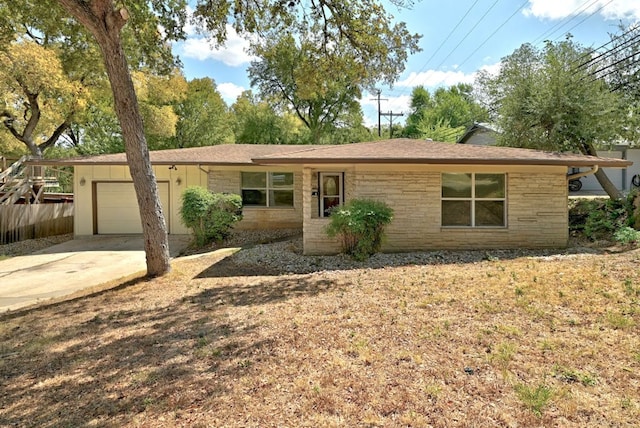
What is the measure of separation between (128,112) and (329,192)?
5.48 metres

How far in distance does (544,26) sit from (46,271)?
21.7 m

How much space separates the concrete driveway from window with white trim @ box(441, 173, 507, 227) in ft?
24.8

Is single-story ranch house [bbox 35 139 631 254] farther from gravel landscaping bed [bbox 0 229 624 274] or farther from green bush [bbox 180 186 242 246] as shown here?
green bush [bbox 180 186 242 246]

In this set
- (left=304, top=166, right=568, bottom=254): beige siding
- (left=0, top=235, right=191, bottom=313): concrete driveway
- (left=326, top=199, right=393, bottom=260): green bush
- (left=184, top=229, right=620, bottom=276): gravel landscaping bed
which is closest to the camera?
(left=0, top=235, right=191, bottom=313): concrete driveway

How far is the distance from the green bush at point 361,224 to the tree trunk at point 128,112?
3.67 metres

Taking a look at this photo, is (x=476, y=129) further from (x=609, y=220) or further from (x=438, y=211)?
(x=438, y=211)

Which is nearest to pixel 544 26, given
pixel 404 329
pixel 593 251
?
pixel 593 251

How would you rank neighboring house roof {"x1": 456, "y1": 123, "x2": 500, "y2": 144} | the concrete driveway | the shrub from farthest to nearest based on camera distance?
neighboring house roof {"x1": 456, "y1": 123, "x2": 500, "y2": 144} < the shrub < the concrete driveway

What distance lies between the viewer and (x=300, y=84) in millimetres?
10109

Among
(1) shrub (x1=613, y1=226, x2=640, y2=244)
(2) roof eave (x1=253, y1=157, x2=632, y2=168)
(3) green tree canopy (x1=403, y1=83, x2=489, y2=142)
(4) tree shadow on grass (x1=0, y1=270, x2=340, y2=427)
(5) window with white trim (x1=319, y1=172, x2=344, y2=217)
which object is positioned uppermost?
(3) green tree canopy (x1=403, y1=83, x2=489, y2=142)

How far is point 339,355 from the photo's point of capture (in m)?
3.78

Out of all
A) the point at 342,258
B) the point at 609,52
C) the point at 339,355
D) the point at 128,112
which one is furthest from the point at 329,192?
the point at 609,52

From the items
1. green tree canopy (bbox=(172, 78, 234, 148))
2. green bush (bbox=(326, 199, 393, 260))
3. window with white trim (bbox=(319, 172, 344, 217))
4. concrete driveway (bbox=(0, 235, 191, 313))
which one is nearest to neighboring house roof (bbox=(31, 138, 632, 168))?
window with white trim (bbox=(319, 172, 344, 217))

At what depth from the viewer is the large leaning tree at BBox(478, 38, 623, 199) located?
→ 12.8m
